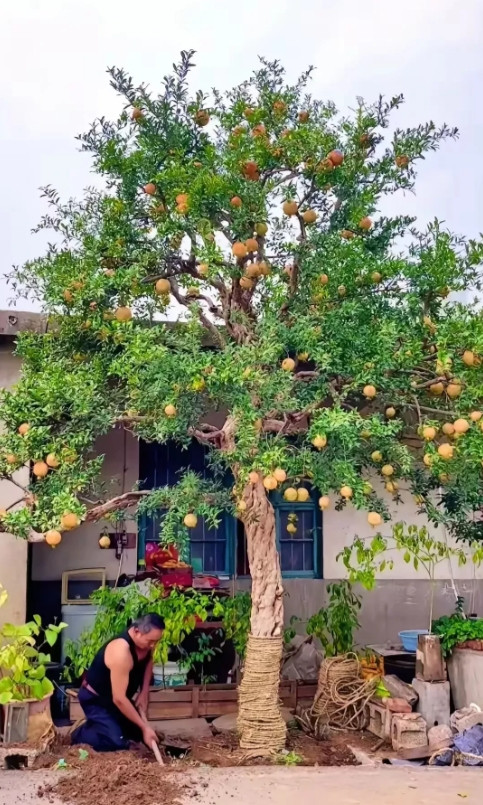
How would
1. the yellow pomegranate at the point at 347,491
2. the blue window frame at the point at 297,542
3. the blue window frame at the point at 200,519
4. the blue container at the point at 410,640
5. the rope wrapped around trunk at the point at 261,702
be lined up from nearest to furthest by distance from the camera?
the yellow pomegranate at the point at 347,491
the rope wrapped around trunk at the point at 261,702
the blue container at the point at 410,640
the blue window frame at the point at 200,519
the blue window frame at the point at 297,542

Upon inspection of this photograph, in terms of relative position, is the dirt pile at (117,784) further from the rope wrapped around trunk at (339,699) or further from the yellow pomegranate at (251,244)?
the yellow pomegranate at (251,244)

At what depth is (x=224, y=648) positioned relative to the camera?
816 centimetres

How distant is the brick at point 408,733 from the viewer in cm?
614

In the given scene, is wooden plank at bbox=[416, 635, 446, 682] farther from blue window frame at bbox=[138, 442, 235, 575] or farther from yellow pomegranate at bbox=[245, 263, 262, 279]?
yellow pomegranate at bbox=[245, 263, 262, 279]

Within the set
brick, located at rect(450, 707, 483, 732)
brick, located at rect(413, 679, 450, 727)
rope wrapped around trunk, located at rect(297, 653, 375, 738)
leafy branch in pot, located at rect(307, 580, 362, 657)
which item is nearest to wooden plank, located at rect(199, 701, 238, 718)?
rope wrapped around trunk, located at rect(297, 653, 375, 738)

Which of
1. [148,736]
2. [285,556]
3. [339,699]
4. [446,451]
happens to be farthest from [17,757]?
[285,556]

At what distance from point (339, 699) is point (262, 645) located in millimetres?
1289

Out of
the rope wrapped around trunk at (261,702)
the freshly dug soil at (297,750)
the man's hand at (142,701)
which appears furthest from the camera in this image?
the man's hand at (142,701)

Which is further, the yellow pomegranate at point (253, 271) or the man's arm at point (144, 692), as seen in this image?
the man's arm at point (144, 692)

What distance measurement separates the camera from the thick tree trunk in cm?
585

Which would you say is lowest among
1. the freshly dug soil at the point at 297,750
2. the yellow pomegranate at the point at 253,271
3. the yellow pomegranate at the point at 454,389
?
the freshly dug soil at the point at 297,750

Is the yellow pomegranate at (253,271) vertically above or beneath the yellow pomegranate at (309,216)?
beneath

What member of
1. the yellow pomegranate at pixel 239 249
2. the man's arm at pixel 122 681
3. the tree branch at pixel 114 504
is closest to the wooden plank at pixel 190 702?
the man's arm at pixel 122 681

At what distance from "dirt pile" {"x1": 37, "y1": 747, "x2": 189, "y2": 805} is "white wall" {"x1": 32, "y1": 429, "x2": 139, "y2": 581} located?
3.04m
